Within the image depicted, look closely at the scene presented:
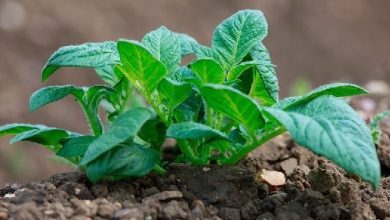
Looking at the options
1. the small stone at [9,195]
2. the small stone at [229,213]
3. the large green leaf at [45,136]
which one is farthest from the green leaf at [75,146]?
the small stone at [229,213]

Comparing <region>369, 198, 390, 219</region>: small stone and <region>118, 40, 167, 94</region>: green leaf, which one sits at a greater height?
<region>118, 40, 167, 94</region>: green leaf

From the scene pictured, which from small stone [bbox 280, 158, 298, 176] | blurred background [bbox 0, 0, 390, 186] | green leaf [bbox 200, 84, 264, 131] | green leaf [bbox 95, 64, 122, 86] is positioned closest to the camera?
green leaf [bbox 200, 84, 264, 131]

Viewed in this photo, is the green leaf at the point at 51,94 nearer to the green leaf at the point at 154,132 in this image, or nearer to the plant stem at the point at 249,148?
the green leaf at the point at 154,132

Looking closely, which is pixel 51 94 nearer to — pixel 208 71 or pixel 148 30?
pixel 208 71

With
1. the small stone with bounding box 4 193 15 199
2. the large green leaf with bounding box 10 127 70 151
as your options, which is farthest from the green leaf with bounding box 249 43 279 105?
the small stone with bounding box 4 193 15 199

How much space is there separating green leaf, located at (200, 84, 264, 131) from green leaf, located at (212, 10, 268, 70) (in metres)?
0.22

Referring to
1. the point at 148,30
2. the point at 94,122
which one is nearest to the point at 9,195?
the point at 94,122

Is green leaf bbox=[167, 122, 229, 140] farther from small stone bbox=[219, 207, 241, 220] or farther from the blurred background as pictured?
the blurred background

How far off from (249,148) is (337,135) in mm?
307

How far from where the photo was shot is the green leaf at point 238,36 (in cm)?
170

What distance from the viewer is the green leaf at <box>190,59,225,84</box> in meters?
1.55

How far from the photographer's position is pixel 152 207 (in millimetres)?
1451

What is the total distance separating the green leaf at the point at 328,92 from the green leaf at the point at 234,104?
0.31 feet

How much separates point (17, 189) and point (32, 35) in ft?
8.32
